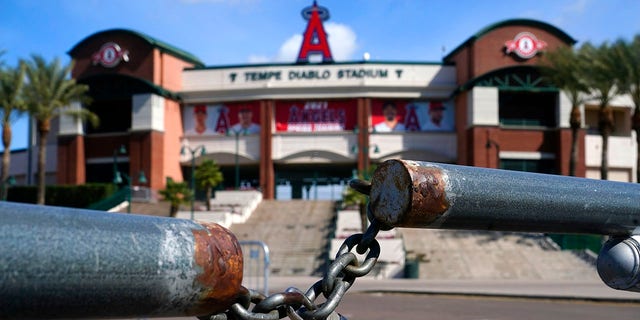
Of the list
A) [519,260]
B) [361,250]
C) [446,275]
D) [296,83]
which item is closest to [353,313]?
[361,250]

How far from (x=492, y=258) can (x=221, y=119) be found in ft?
87.2

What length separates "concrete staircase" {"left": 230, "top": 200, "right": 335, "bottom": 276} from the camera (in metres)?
31.1

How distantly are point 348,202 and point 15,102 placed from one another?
1780cm

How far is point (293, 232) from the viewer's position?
36531mm

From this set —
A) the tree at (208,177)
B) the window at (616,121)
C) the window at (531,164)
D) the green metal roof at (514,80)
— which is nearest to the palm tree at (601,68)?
the green metal roof at (514,80)

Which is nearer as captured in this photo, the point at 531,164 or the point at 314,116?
the point at 531,164

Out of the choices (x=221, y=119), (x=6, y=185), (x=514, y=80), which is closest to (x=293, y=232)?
(x=221, y=119)

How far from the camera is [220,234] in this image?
64.7 inches

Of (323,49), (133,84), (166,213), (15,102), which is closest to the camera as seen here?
(15,102)

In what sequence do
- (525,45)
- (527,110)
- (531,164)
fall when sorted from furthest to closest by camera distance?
(527,110), (525,45), (531,164)

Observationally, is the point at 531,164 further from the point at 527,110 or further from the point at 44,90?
the point at 44,90

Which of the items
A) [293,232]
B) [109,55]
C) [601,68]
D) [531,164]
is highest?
[109,55]

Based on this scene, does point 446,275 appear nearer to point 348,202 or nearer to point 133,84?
point 348,202

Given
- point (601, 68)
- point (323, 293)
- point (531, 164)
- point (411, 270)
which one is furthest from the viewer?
point (531, 164)
